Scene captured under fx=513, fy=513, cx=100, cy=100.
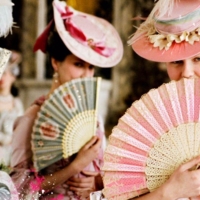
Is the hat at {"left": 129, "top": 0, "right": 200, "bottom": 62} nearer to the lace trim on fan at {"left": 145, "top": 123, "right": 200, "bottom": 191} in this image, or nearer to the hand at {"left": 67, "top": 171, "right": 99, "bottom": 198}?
the lace trim on fan at {"left": 145, "top": 123, "right": 200, "bottom": 191}

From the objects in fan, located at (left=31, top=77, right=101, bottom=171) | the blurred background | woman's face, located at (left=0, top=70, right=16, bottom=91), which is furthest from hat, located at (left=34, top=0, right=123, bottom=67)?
the blurred background

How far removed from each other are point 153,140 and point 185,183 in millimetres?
193

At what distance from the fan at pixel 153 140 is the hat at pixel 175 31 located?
0.25 meters

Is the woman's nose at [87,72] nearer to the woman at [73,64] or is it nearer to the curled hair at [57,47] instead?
the woman at [73,64]

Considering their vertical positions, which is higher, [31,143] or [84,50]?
[84,50]

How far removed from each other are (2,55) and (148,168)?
2.17 feet

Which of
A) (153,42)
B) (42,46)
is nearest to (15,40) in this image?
(42,46)

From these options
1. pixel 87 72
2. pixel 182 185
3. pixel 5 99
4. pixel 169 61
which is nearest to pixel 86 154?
pixel 87 72

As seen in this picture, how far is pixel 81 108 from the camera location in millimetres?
2754

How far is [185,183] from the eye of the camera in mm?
1749

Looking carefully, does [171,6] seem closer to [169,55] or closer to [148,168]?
[169,55]

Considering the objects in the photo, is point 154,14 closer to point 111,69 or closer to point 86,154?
point 86,154

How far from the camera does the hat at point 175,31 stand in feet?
6.50

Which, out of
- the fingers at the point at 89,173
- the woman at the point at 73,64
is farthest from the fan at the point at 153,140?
the fingers at the point at 89,173
